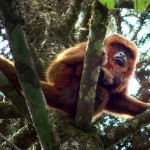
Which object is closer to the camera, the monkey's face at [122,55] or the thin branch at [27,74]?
the thin branch at [27,74]

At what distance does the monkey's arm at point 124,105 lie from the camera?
5004 mm

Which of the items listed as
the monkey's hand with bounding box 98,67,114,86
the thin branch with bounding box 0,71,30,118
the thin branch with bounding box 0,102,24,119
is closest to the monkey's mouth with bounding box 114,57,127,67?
the monkey's hand with bounding box 98,67,114,86

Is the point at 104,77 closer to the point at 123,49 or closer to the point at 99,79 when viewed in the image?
the point at 99,79

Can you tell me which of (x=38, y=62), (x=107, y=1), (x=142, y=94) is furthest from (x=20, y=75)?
(x=142, y=94)

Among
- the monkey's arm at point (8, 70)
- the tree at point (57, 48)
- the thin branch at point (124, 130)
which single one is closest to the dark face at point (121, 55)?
the tree at point (57, 48)

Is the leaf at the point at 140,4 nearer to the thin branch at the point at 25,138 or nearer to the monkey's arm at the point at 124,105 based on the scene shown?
the thin branch at the point at 25,138

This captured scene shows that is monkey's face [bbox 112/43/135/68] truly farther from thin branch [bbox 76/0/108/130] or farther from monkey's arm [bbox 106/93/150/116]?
thin branch [bbox 76/0/108/130]

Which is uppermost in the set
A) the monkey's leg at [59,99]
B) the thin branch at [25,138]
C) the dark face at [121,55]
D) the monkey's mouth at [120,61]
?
the dark face at [121,55]

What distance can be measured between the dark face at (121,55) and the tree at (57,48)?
0.42 m

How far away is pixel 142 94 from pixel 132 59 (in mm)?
568

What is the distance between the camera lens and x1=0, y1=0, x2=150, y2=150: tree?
3.31m

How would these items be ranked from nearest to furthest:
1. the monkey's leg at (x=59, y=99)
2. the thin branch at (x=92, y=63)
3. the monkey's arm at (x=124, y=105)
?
1. the thin branch at (x=92, y=63)
2. the monkey's leg at (x=59, y=99)
3. the monkey's arm at (x=124, y=105)

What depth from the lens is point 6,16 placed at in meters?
2.45

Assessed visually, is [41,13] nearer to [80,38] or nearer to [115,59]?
[80,38]
